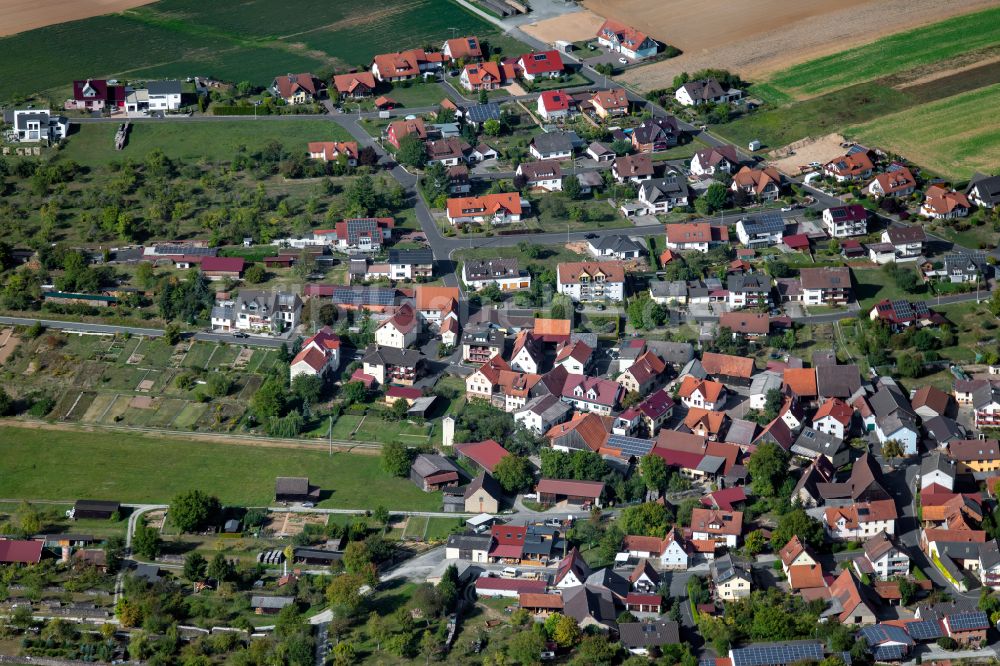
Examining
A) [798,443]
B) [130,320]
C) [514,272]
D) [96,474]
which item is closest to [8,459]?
[96,474]

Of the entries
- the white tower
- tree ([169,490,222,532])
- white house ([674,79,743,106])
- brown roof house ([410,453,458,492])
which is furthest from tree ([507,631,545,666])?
white house ([674,79,743,106])

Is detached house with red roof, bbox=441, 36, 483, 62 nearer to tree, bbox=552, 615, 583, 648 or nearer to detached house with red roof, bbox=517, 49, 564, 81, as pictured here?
detached house with red roof, bbox=517, 49, 564, 81

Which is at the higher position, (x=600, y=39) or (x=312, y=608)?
(x=600, y=39)

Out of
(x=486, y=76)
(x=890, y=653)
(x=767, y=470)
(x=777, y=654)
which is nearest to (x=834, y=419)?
(x=767, y=470)

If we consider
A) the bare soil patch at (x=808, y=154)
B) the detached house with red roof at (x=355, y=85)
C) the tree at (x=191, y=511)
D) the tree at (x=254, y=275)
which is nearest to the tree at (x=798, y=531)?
the tree at (x=191, y=511)

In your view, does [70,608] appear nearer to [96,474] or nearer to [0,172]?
[96,474]

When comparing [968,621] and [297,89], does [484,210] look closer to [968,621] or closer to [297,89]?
[297,89]

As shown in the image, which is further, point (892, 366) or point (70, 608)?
point (892, 366)
